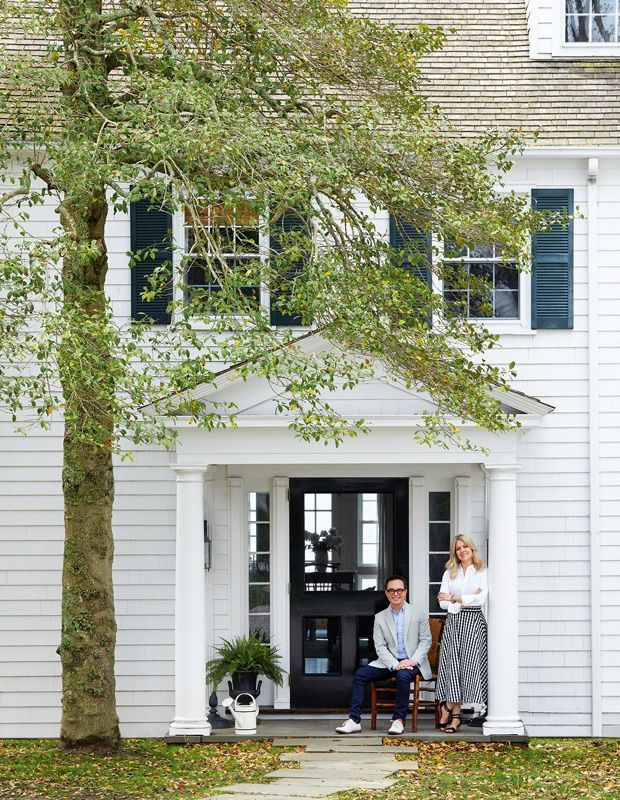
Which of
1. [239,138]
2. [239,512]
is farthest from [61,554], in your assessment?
[239,138]

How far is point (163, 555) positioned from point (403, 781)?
13.4 ft

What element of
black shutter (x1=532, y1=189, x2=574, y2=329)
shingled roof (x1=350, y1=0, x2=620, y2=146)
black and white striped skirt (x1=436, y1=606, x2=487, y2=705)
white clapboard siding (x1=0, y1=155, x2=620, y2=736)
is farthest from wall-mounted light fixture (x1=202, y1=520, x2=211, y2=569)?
shingled roof (x1=350, y1=0, x2=620, y2=146)

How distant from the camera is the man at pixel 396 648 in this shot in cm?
1227

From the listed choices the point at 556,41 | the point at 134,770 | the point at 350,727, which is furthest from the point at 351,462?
the point at 556,41

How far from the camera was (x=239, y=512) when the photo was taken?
13.8 metres

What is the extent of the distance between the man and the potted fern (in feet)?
3.13

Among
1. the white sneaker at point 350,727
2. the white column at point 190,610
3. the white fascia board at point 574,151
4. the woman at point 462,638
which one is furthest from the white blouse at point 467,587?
the white fascia board at point 574,151

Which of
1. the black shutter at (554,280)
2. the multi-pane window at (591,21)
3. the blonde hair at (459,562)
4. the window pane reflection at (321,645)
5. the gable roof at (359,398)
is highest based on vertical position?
the multi-pane window at (591,21)

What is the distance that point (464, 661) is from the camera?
12.3 metres

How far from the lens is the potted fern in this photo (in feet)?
42.0

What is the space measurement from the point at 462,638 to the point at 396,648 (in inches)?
24.8

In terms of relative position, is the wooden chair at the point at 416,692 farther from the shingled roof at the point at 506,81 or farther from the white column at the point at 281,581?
the shingled roof at the point at 506,81

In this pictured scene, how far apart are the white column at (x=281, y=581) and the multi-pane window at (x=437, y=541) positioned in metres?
1.47

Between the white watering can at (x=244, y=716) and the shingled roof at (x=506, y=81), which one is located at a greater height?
the shingled roof at (x=506, y=81)
